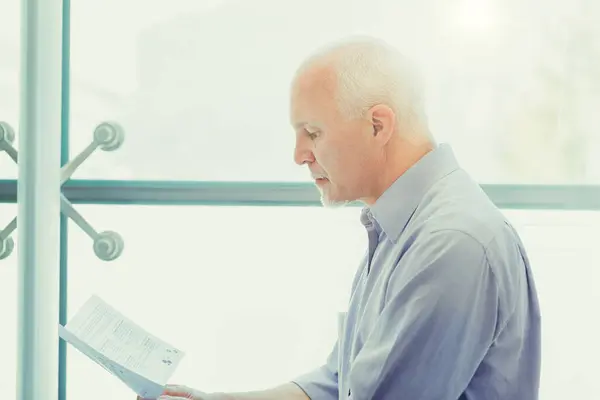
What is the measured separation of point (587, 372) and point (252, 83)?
111 centimetres

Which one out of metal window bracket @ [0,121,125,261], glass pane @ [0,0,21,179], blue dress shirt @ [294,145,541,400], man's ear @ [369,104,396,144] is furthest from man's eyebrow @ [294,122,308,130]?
glass pane @ [0,0,21,179]

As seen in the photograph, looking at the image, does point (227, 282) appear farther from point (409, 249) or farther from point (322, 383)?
point (409, 249)

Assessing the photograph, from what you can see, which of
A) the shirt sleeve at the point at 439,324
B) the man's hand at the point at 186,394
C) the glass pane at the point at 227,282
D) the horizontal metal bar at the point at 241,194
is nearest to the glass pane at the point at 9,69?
the horizontal metal bar at the point at 241,194

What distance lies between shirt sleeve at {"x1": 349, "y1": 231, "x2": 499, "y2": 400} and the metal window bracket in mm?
994

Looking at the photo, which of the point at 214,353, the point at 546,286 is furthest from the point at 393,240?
the point at 214,353

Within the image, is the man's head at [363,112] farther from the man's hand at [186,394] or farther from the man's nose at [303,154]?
the man's hand at [186,394]

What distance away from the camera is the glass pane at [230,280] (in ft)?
6.13

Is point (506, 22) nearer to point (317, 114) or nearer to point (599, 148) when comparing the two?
point (599, 148)

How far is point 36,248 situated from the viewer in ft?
5.54

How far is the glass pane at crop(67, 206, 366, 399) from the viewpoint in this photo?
1.87 m

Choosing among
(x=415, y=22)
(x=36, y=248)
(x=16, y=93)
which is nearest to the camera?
(x=36, y=248)

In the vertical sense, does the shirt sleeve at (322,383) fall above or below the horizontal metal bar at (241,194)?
below

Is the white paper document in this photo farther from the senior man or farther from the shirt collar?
the shirt collar

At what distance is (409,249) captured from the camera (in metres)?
1.09
